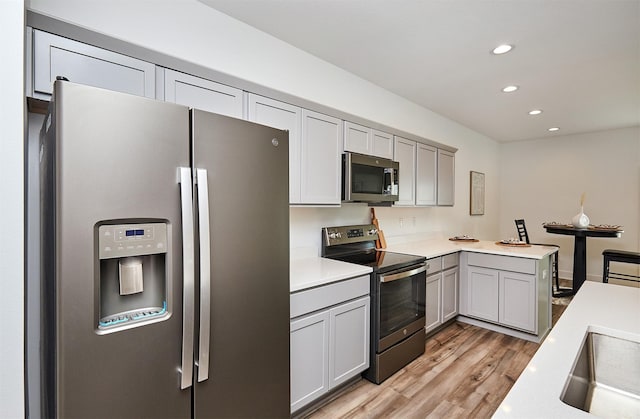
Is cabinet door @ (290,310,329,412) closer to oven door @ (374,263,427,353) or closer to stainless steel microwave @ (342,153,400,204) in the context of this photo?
oven door @ (374,263,427,353)

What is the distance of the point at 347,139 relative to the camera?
2.55 m

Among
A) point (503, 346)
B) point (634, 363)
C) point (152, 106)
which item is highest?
point (152, 106)

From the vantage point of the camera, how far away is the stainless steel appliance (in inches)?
90.4

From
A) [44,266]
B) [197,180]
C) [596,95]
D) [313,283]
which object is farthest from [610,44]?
[44,266]

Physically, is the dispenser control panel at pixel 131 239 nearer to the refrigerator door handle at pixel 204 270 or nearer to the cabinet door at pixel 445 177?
the refrigerator door handle at pixel 204 270

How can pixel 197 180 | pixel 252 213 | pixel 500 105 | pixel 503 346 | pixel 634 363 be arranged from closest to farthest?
pixel 634 363 < pixel 197 180 < pixel 252 213 < pixel 503 346 < pixel 500 105

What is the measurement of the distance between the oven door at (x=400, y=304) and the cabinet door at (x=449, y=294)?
1.96ft

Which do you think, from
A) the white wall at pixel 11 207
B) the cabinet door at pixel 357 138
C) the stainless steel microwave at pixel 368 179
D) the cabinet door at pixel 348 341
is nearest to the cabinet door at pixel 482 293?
the stainless steel microwave at pixel 368 179

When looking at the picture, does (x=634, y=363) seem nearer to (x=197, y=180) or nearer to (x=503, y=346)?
(x=197, y=180)

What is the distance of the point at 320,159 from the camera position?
2.34 m

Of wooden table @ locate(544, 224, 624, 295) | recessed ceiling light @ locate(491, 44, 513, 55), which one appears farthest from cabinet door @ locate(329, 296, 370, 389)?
wooden table @ locate(544, 224, 624, 295)

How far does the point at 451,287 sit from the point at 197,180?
307 cm

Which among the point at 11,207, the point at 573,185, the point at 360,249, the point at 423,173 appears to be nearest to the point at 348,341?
the point at 360,249

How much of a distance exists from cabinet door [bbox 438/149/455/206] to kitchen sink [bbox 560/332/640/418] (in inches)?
108
